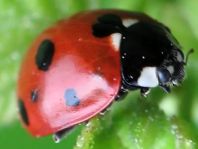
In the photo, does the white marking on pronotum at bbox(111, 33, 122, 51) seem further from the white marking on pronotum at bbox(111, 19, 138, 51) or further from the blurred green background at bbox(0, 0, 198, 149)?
the blurred green background at bbox(0, 0, 198, 149)

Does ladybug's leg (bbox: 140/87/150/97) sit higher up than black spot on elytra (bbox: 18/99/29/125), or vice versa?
ladybug's leg (bbox: 140/87/150/97)

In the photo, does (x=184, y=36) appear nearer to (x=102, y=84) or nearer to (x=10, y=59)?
(x=102, y=84)

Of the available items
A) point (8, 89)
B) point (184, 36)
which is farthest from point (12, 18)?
point (184, 36)

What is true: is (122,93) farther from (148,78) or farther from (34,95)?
(34,95)

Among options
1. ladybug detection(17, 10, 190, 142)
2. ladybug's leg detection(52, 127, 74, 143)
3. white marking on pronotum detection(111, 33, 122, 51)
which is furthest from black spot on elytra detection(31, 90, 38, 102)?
white marking on pronotum detection(111, 33, 122, 51)

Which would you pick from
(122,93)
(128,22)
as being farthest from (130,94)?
(128,22)

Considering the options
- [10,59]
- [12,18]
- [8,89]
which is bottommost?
[8,89]
